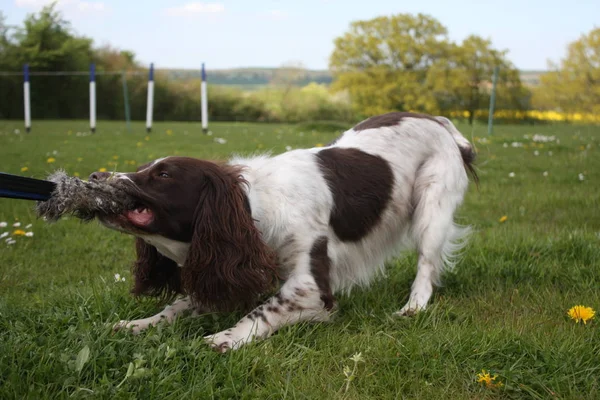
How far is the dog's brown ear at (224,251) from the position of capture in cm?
261

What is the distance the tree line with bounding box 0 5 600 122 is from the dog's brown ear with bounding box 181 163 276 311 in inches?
712

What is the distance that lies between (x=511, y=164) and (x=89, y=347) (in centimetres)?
699

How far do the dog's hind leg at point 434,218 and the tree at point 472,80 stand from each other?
1869 cm

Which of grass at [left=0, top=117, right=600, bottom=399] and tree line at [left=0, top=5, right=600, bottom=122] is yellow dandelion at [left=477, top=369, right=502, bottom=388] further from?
tree line at [left=0, top=5, right=600, bottom=122]

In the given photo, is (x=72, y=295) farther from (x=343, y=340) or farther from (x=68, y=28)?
(x=68, y=28)

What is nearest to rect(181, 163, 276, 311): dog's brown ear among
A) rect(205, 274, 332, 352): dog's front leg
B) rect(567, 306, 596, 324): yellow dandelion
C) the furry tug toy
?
rect(205, 274, 332, 352): dog's front leg

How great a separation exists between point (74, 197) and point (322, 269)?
119 cm

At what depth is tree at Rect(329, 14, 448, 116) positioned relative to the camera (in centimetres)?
2664

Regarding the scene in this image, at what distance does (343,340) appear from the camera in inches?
106

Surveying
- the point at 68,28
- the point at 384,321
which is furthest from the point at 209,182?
the point at 68,28

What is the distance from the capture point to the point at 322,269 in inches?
114

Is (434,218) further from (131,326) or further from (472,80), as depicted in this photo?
(472,80)

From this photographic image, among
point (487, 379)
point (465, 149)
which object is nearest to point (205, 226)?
point (487, 379)

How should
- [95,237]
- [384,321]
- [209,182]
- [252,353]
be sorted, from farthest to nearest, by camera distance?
[95,237] < [384,321] < [209,182] < [252,353]
